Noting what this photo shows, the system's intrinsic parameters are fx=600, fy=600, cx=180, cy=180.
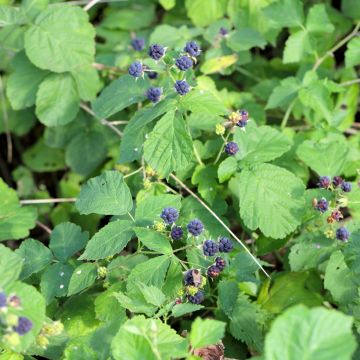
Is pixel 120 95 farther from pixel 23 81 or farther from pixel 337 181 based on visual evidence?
pixel 337 181

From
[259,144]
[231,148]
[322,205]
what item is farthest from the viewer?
[259,144]

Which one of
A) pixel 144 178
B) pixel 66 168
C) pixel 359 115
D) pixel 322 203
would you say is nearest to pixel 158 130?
pixel 144 178

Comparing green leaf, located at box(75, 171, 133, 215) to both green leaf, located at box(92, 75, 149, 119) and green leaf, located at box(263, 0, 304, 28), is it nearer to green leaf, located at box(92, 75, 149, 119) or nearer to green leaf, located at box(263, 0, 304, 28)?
green leaf, located at box(92, 75, 149, 119)

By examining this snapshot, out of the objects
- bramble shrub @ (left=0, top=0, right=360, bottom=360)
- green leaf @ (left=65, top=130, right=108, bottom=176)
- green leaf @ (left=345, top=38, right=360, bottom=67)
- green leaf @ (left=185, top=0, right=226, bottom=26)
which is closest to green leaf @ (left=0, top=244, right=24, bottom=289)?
bramble shrub @ (left=0, top=0, right=360, bottom=360)

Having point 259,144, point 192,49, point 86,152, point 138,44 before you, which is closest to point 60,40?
point 138,44

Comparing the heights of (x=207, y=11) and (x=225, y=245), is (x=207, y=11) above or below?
above

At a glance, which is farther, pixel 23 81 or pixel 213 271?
pixel 23 81
